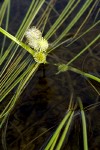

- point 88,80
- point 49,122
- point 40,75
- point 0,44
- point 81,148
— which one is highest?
point 0,44

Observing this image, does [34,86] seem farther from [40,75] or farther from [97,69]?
[97,69]

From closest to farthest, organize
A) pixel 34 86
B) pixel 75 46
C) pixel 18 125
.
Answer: pixel 18 125 < pixel 34 86 < pixel 75 46

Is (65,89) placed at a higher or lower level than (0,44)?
lower

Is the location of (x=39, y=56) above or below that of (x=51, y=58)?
below

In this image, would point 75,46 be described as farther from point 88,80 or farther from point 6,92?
point 6,92

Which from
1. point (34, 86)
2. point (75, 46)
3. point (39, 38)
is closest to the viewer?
point (39, 38)

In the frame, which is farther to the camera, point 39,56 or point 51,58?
point 51,58

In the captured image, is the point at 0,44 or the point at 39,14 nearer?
the point at 0,44

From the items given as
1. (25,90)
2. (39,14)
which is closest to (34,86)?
(25,90)

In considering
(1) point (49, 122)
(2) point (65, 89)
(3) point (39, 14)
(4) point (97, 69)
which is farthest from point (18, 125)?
(3) point (39, 14)
